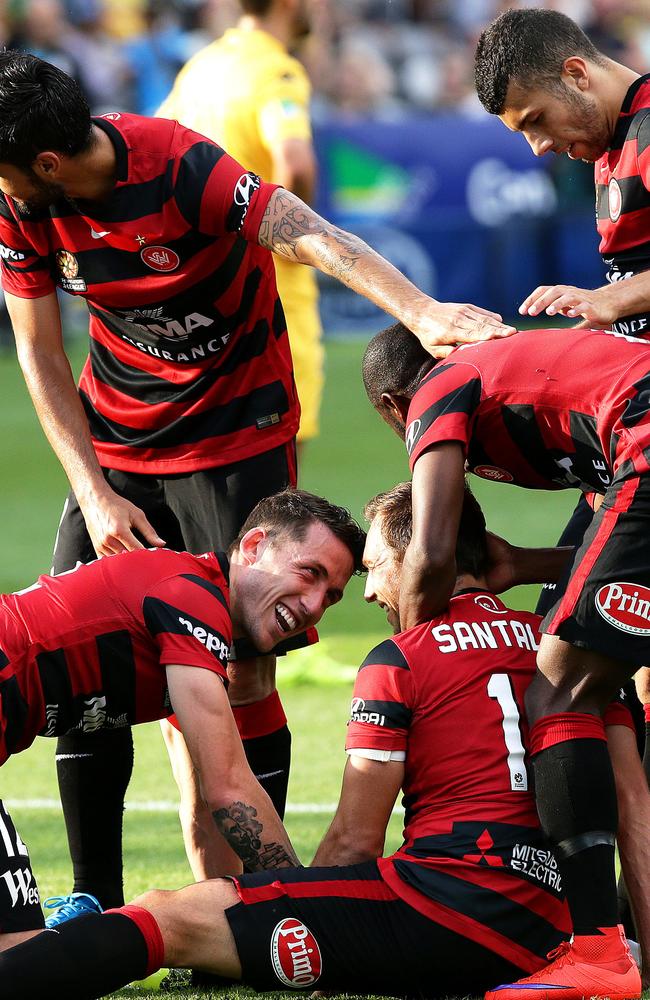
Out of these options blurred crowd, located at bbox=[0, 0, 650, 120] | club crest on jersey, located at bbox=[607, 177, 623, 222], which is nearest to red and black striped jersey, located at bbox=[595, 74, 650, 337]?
club crest on jersey, located at bbox=[607, 177, 623, 222]

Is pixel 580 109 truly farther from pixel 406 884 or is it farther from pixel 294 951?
pixel 294 951

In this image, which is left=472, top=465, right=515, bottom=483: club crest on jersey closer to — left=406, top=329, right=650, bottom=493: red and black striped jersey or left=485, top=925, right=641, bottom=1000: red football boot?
left=406, top=329, right=650, bottom=493: red and black striped jersey

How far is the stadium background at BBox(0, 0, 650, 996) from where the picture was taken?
41.0ft

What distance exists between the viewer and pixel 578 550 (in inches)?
131

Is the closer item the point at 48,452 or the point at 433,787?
the point at 433,787

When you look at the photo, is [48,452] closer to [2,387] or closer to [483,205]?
[2,387]

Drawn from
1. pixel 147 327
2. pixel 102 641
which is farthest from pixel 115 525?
pixel 102 641

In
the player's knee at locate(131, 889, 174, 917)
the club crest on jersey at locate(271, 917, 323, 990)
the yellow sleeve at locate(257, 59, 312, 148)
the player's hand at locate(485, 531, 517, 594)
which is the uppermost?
the yellow sleeve at locate(257, 59, 312, 148)

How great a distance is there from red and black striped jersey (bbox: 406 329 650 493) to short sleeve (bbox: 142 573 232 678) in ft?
1.86

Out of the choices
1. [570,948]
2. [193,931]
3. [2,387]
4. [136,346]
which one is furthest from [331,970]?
[2,387]

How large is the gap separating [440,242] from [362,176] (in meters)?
1.23

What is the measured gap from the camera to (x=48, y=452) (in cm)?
1313

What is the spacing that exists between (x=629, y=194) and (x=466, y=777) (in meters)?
1.59

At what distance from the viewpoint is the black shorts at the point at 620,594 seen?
10.5ft
